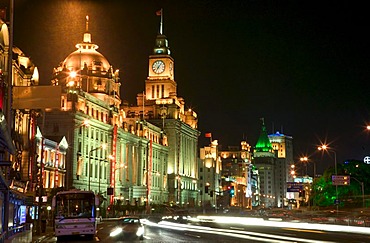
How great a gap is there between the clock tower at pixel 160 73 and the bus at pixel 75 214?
127874mm

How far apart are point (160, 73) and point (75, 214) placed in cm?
13514

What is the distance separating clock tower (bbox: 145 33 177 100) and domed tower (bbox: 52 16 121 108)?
35.6 metres

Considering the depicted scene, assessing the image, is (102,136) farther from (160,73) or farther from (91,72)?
(160,73)

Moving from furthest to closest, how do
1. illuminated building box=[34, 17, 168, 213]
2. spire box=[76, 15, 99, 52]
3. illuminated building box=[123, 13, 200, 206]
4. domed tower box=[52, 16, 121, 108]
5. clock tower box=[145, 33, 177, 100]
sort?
clock tower box=[145, 33, 177, 100] → illuminated building box=[123, 13, 200, 206] → spire box=[76, 15, 99, 52] → domed tower box=[52, 16, 121, 108] → illuminated building box=[34, 17, 168, 213]

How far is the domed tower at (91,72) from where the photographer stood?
126 metres

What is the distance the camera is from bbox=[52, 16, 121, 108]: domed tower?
125688mm

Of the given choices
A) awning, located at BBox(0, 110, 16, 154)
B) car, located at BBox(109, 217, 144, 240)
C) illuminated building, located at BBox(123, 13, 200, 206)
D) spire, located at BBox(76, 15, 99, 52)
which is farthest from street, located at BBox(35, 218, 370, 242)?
illuminated building, located at BBox(123, 13, 200, 206)

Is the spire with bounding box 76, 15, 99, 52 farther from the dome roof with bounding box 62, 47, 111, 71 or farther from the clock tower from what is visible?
the clock tower

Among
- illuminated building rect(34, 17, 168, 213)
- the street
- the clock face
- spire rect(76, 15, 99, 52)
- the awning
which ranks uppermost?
the clock face

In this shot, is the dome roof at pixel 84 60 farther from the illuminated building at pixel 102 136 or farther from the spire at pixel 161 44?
the spire at pixel 161 44

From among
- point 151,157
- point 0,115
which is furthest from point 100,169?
point 0,115

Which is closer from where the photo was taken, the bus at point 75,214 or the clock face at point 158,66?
the bus at point 75,214

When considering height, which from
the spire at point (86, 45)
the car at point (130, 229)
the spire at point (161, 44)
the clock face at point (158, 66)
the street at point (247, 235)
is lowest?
A: the street at point (247, 235)

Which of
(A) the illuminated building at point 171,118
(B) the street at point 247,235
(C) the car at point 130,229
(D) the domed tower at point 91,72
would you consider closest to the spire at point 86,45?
(D) the domed tower at point 91,72
